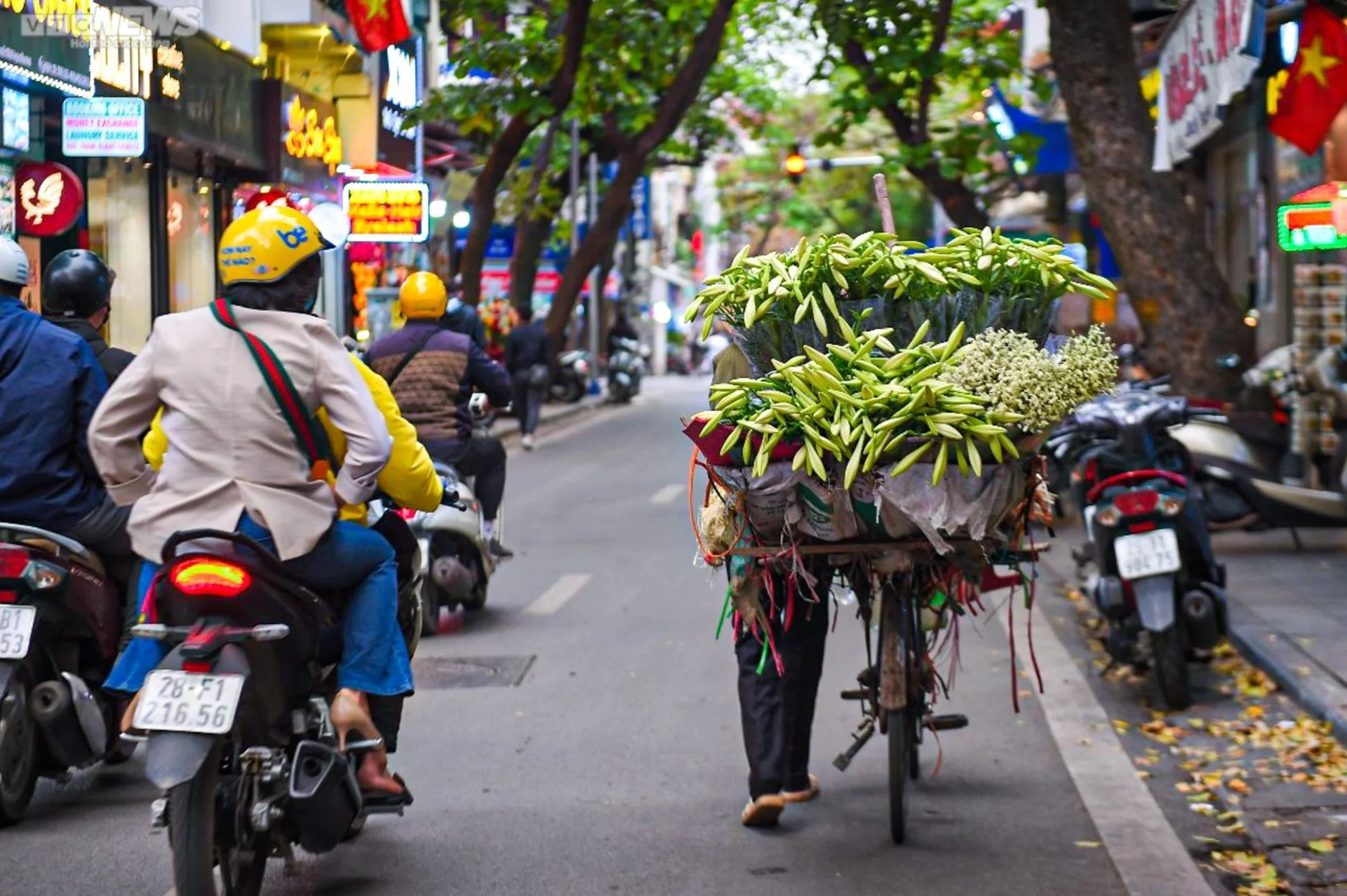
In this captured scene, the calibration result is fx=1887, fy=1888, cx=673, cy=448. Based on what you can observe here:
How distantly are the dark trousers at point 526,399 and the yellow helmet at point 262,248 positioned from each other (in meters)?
19.5

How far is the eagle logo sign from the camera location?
13578mm

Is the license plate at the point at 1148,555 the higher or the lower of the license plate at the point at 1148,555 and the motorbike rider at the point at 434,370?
the lower

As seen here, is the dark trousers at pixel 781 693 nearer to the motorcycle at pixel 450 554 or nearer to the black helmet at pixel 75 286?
the black helmet at pixel 75 286

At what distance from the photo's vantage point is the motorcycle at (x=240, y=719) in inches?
172

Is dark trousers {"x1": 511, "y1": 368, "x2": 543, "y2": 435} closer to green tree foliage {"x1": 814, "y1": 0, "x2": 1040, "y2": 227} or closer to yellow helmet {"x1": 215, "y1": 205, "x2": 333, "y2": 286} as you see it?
green tree foliage {"x1": 814, "y1": 0, "x2": 1040, "y2": 227}

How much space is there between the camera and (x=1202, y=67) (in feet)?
41.2

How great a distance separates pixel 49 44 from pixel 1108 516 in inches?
373

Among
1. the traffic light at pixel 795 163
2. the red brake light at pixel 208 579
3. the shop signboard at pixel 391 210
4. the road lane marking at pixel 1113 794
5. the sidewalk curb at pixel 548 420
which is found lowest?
the road lane marking at pixel 1113 794

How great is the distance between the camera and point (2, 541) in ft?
19.4

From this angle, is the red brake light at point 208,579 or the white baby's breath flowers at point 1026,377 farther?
the white baby's breath flowers at point 1026,377

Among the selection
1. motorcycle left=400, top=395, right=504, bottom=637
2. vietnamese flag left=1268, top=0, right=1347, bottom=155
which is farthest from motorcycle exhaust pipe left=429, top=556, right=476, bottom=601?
vietnamese flag left=1268, top=0, right=1347, bottom=155

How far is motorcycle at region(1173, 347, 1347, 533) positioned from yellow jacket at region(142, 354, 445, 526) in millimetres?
7070

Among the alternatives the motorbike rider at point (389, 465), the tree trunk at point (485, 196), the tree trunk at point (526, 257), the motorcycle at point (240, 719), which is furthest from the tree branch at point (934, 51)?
the motorcycle at point (240, 719)

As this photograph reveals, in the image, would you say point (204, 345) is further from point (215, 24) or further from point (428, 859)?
point (215, 24)
